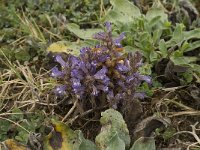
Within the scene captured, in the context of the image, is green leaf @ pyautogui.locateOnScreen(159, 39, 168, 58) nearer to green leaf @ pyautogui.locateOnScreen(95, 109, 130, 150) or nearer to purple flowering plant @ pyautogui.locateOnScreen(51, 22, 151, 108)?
purple flowering plant @ pyautogui.locateOnScreen(51, 22, 151, 108)

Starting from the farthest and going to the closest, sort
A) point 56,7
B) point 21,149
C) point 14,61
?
point 56,7
point 14,61
point 21,149

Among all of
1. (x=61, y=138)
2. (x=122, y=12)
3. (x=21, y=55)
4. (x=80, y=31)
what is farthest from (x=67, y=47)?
(x=61, y=138)

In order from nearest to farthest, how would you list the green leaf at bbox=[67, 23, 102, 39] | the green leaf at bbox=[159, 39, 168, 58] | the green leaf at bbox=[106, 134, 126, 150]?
the green leaf at bbox=[106, 134, 126, 150], the green leaf at bbox=[159, 39, 168, 58], the green leaf at bbox=[67, 23, 102, 39]

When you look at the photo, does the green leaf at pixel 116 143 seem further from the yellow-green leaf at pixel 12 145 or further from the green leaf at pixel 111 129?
the yellow-green leaf at pixel 12 145

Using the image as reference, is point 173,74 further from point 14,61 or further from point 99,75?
point 14,61

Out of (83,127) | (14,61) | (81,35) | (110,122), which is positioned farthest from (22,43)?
(110,122)

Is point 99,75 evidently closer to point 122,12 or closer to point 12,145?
point 12,145

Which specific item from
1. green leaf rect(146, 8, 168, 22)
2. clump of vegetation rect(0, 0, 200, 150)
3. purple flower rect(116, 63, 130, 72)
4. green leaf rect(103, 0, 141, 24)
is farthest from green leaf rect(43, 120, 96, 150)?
green leaf rect(146, 8, 168, 22)
